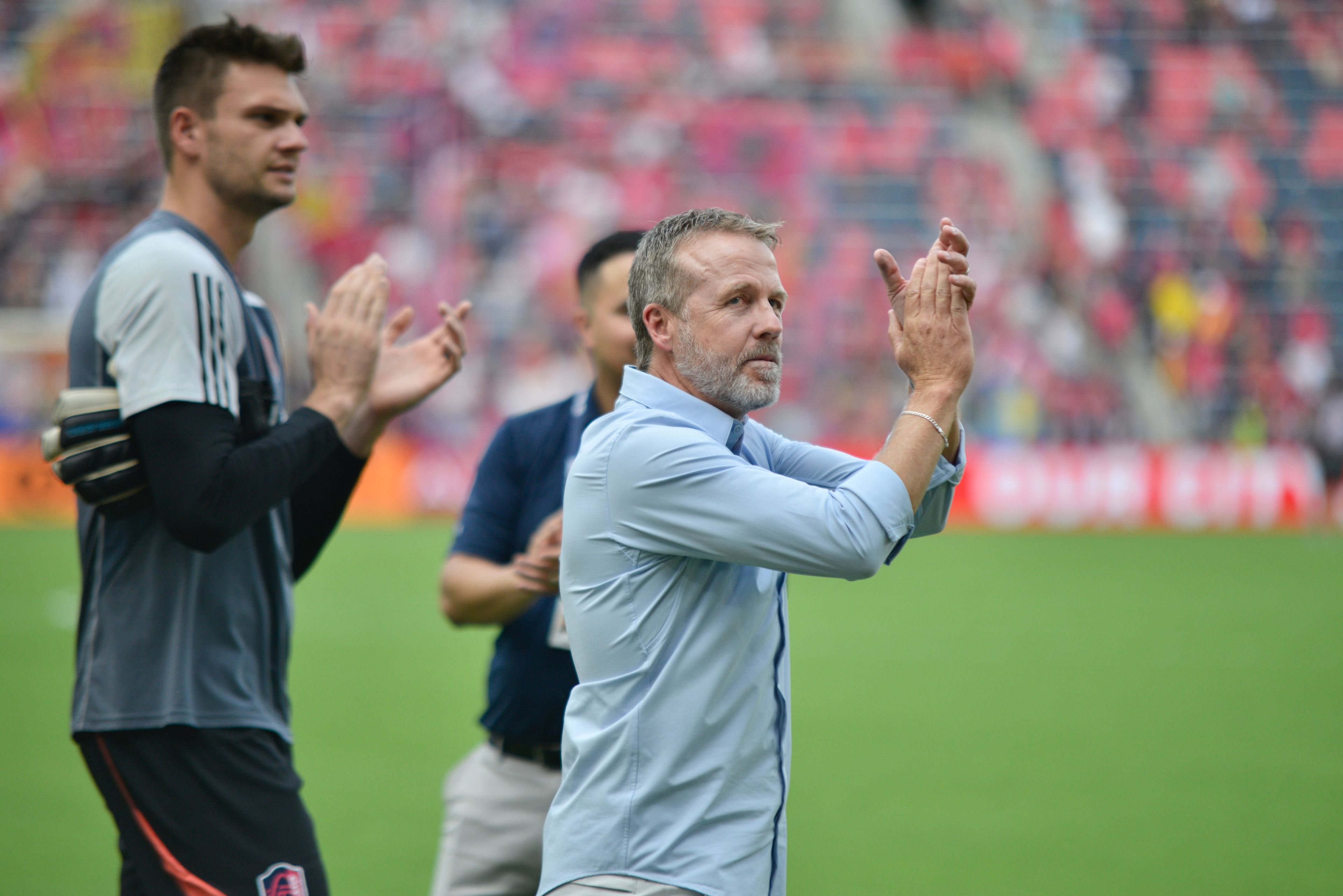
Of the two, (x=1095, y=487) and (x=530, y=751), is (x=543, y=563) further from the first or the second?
(x=1095, y=487)

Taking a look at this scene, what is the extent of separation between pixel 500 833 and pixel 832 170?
20722 mm

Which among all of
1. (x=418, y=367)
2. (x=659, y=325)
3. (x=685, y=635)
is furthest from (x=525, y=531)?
(x=685, y=635)

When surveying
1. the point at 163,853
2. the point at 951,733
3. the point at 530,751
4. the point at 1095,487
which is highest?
the point at 1095,487

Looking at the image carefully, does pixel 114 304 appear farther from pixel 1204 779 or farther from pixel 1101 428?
pixel 1101 428

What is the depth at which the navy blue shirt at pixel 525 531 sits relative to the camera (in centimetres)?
349

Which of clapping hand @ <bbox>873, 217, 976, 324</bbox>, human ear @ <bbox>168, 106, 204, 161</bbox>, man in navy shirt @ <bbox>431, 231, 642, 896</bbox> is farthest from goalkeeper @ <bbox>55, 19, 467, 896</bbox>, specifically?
clapping hand @ <bbox>873, 217, 976, 324</bbox>

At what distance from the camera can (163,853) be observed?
8.64 ft

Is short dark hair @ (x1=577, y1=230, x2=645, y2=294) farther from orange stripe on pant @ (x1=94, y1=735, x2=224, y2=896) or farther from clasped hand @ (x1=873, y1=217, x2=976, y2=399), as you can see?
orange stripe on pant @ (x1=94, y1=735, x2=224, y2=896)

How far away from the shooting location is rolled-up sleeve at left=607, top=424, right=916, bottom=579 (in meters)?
2.15

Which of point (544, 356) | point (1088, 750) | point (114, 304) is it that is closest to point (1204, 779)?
point (1088, 750)

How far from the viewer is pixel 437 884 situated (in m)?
3.63

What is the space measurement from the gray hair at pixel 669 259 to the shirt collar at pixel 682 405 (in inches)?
3.7

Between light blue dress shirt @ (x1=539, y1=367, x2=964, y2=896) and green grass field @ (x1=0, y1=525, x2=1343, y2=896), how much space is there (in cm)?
322

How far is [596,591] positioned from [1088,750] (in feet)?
19.1
